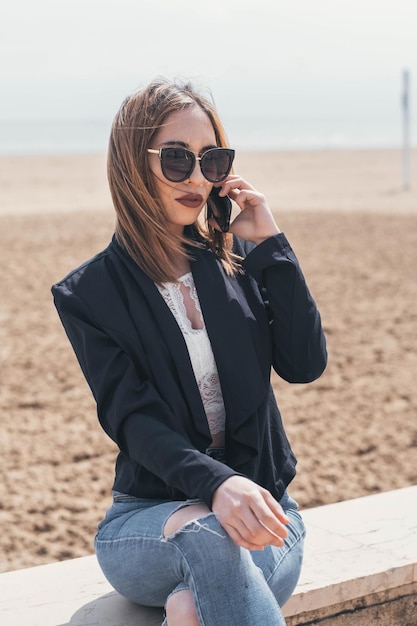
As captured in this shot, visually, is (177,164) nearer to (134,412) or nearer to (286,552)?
(134,412)

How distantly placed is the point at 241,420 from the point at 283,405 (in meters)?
3.00

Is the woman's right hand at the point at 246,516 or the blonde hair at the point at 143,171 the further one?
the blonde hair at the point at 143,171

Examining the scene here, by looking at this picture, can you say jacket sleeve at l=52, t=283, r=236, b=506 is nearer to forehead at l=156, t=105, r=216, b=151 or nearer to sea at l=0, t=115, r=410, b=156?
forehead at l=156, t=105, r=216, b=151

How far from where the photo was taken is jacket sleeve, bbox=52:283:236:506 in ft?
6.18

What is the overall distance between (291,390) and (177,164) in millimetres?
3307

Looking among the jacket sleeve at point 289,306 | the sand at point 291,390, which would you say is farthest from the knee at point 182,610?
the sand at point 291,390

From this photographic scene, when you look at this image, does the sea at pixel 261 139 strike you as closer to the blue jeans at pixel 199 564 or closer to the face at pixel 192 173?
the face at pixel 192 173

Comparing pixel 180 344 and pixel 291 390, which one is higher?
pixel 180 344

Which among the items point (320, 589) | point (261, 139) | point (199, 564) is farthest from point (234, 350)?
point (261, 139)

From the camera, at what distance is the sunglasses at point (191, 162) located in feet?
7.00

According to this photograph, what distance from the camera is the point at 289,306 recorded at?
220 cm

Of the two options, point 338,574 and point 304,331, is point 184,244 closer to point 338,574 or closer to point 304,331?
point 304,331

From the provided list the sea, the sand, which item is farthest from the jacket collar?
the sea

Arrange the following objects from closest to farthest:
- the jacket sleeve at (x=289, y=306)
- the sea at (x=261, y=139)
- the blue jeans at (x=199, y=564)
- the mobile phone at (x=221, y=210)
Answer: the blue jeans at (x=199, y=564)
the jacket sleeve at (x=289, y=306)
the mobile phone at (x=221, y=210)
the sea at (x=261, y=139)
